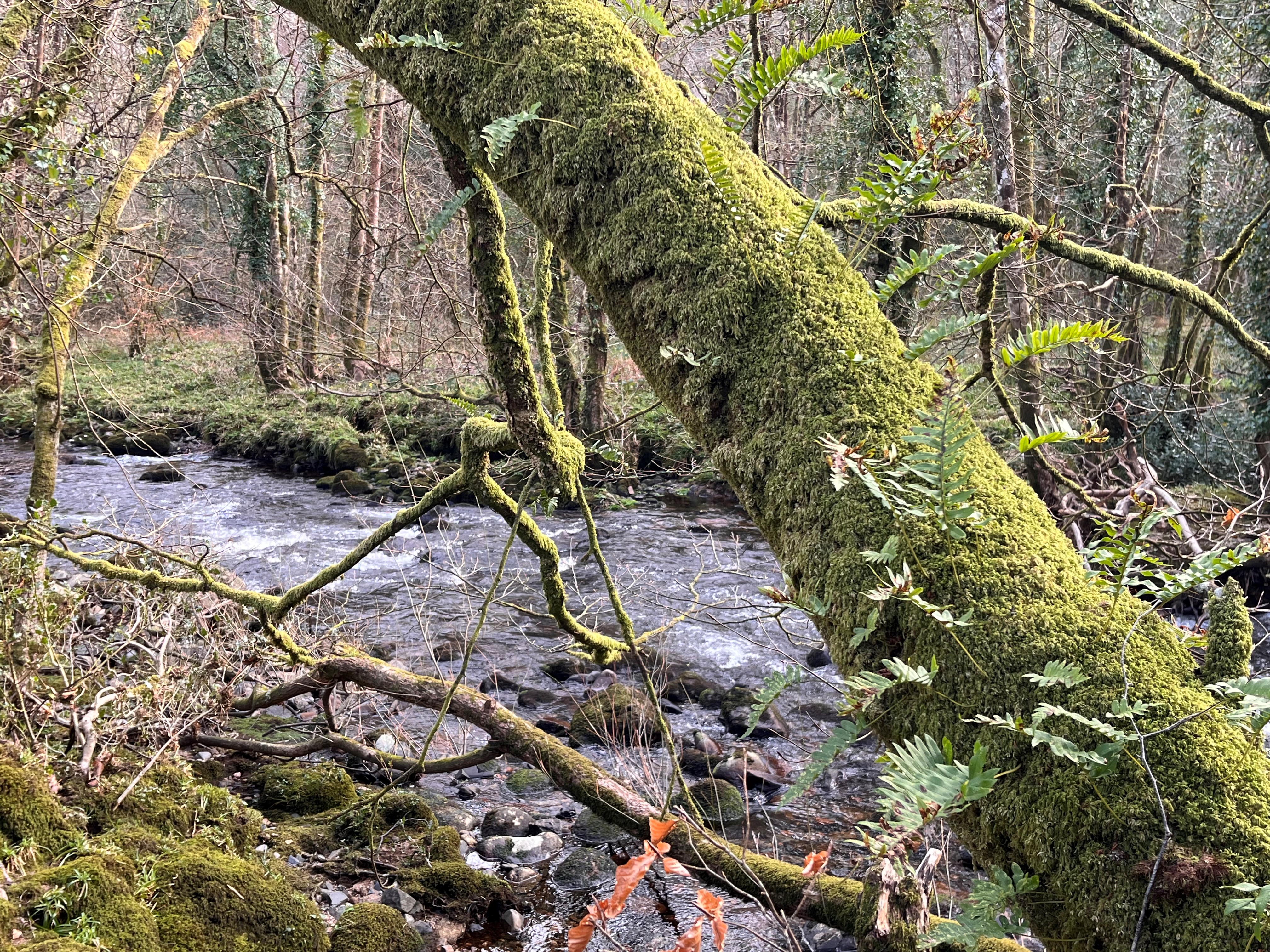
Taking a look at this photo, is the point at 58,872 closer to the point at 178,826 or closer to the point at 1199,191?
the point at 178,826

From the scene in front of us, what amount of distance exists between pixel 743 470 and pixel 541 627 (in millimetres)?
7834

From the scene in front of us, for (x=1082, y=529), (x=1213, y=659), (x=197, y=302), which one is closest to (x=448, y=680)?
(x=197, y=302)

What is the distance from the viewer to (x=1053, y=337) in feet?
5.27

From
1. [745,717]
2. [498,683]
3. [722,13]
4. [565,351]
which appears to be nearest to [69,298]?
[498,683]

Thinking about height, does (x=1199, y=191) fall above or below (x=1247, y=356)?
above

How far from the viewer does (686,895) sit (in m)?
5.02

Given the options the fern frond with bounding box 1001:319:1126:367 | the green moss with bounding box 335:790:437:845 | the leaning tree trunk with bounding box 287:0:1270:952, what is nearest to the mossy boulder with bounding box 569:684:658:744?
the green moss with bounding box 335:790:437:845

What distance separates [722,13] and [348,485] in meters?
12.2

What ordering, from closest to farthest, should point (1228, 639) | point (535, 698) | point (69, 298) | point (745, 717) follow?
point (1228, 639) → point (69, 298) → point (745, 717) → point (535, 698)

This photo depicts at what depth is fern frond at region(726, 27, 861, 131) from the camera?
178 centimetres

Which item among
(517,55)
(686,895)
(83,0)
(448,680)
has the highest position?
(83,0)

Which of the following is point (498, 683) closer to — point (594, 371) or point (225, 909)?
point (225, 909)

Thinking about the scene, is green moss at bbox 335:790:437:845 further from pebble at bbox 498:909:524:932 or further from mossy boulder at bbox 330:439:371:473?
mossy boulder at bbox 330:439:371:473

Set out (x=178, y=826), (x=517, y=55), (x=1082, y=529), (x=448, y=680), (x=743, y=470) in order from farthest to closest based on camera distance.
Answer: (x=1082, y=529)
(x=448, y=680)
(x=178, y=826)
(x=517, y=55)
(x=743, y=470)
